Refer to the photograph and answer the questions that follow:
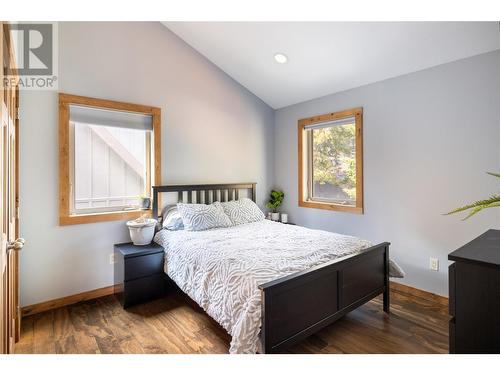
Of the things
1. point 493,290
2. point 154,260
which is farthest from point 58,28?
point 493,290

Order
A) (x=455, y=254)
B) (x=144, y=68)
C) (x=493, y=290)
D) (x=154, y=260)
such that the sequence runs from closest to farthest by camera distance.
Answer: (x=493, y=290) → (x=455, y=254) → (x=154, y=260) → (x=144, y=68)

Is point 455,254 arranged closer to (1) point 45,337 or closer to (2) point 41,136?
(1) point 45,337

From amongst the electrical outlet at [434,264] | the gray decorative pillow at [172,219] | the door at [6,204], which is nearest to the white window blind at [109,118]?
the door at [6,204]

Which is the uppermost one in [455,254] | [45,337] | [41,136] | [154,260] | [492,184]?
[41,136]

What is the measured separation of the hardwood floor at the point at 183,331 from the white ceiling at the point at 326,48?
2.46m

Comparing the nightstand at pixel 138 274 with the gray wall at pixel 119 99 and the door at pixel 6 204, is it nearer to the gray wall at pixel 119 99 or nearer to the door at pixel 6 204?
the gray wall at pixel 119 99

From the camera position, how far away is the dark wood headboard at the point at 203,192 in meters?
3.40

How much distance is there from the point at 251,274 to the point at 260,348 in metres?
0.44

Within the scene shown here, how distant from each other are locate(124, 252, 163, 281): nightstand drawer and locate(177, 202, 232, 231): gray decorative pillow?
47 cm

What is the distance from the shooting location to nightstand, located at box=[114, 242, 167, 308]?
2.75 m

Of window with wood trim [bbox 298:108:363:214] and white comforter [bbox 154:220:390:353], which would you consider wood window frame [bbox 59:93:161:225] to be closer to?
white comforter [bbox 154:220:390:353]

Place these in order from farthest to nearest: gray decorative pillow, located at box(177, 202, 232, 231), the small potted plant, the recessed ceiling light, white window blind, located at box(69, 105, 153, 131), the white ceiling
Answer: the small potted plant → the recessed ceiling light → gray decorative pillow, located at box(177, 202, 232, 231) → white window blind, located at box(69, 105, 153, 131) → the white ceiling

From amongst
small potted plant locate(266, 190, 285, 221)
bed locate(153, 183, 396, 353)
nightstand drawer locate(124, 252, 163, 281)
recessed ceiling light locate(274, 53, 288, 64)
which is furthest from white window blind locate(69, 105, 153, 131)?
small potted plant locate(266, 190, 285, 221)

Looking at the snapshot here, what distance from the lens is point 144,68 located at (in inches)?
130
